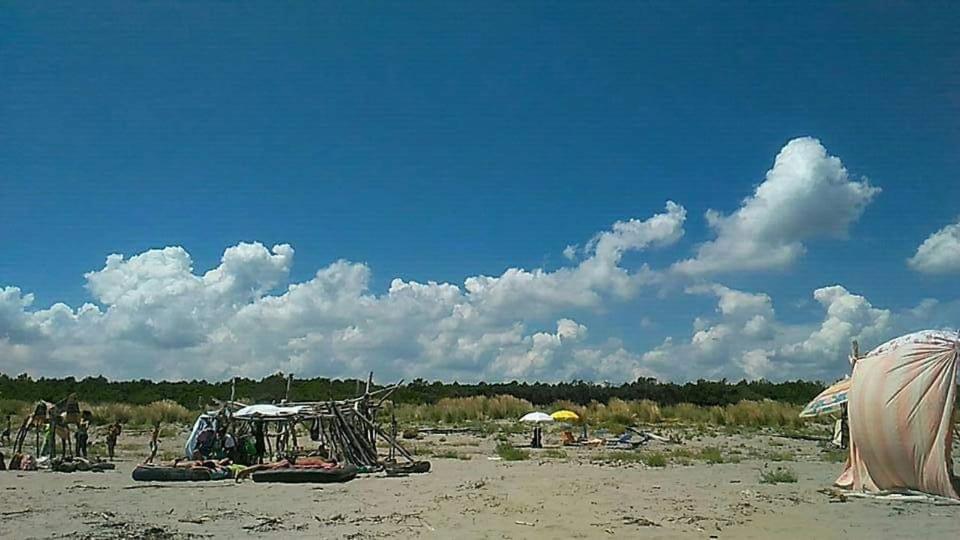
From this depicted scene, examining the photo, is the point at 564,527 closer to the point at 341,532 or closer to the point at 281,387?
the point at 341,532

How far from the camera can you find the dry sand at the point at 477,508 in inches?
590

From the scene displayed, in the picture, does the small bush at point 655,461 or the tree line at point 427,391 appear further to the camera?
the tree line at point 427,391

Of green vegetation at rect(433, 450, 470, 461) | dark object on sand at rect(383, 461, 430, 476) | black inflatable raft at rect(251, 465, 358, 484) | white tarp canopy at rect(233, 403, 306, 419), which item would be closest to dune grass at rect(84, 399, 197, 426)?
green vegetation at rect(433, 450, 470, 461)

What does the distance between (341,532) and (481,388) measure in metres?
77.5

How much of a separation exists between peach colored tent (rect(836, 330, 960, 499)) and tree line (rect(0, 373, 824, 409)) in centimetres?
5081

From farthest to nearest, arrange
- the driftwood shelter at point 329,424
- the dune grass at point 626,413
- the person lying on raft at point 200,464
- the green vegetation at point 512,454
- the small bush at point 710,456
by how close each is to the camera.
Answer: the dune grass at point 626,413 < the green vegetation at point 512,454 < the small bush at point 710,456 < the driftwood shelter at point 329,424 < the person lying on raft at point 200,464

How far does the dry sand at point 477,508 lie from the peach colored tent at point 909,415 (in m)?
0.94

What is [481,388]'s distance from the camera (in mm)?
92125

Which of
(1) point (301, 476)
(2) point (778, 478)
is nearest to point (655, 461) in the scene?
(2) point (778, 478)

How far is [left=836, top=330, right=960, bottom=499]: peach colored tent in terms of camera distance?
1814 cm

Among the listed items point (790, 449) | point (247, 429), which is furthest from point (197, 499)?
point (790, 449)

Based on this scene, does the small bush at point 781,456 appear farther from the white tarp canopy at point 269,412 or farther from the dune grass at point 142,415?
the dune grass at point 142,415

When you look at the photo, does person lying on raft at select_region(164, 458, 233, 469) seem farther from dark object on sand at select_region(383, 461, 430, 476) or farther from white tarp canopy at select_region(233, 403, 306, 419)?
dark object on sand at select_region(383, 461, 430, 476)

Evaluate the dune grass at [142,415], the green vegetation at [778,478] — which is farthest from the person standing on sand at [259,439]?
the dune grass at [142,415]
